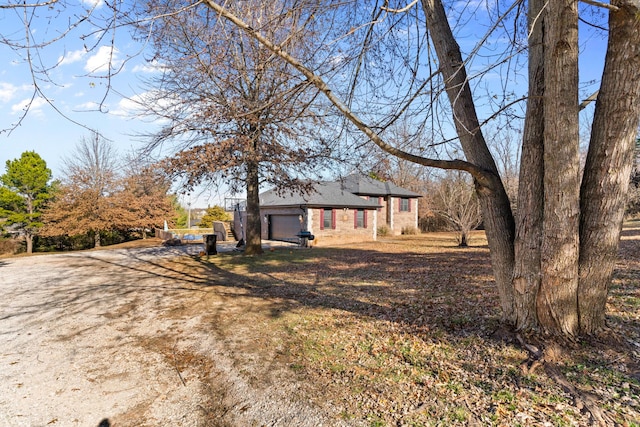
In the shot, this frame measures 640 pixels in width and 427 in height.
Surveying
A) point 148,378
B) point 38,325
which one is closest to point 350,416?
point 148,378

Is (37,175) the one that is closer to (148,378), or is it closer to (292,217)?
(292,217)

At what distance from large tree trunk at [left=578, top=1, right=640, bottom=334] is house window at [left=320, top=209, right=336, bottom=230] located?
58.3 feet

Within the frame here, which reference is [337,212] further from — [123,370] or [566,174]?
[566,174]

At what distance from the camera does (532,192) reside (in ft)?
11.1

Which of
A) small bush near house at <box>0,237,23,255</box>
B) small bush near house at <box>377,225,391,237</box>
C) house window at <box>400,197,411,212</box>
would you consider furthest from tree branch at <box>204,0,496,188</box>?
small bush near house at <box>0,237,23,255</box>

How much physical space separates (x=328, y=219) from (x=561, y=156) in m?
18.2

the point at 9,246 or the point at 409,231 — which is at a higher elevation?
the point at 409,231

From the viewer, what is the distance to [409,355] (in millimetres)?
3773

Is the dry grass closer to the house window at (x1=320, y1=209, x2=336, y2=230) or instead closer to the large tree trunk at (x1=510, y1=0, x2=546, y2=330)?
the large tree trunk at (x1=510, y1=0, x2=546, y2=330)

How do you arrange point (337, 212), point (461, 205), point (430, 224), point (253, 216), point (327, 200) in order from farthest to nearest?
point (430, 224)
point (337, 212)
point (327, 200)
point (461, 205)
point (253, 216)

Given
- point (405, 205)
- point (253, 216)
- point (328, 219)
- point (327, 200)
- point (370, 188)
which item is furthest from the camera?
point (405, 205)

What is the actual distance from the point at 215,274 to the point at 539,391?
8.97m

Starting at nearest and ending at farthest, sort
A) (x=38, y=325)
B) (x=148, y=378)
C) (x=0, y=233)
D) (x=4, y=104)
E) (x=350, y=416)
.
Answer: (x=350, y=416) → (x=4, y=104) → (x=148, y=378) → (x=38, y=325) → (x=0, y=233)

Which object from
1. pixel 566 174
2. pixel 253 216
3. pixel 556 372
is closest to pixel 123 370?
pixel 556 372
